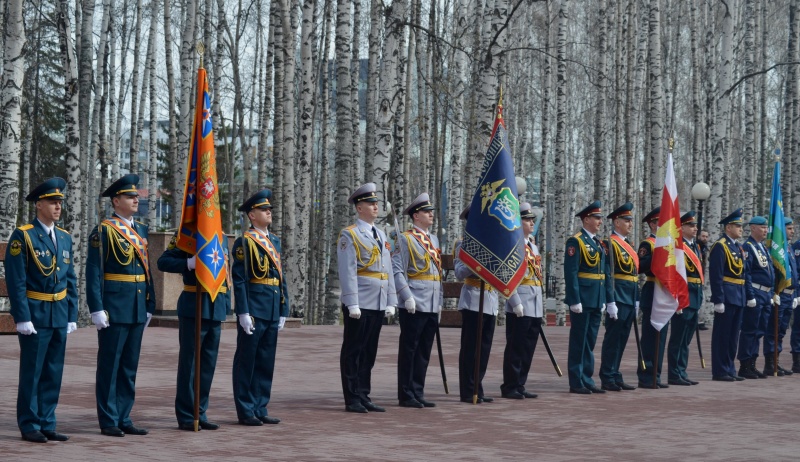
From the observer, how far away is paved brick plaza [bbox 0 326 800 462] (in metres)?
8.18

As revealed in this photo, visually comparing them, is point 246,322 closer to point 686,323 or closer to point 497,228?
point 497,228

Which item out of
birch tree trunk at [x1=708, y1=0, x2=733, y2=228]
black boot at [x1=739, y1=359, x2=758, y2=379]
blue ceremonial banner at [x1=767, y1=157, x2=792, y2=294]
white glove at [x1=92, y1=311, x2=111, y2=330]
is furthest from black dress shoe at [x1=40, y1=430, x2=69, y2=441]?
birch tree trunk at [x1=708, y1=0, x2=733, y2=228]

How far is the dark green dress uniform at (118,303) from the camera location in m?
8.86

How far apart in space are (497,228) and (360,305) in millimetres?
1885

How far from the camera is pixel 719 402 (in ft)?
38.9

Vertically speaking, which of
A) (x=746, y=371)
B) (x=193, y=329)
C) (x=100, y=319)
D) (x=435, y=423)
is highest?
(x=100, y=319)

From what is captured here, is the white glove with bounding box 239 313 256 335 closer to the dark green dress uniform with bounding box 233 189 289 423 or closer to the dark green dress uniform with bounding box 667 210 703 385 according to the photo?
the dark green dress uniform with bounding box 233 189 289 423

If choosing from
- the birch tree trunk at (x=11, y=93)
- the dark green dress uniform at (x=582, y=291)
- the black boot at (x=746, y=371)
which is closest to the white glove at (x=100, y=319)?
the dark green dress uniform at (x=582, y=291)

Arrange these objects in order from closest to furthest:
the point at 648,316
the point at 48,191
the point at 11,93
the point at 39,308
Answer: the point at 39,308
the point at 48,191
the point at 648,316
the point at 11,93

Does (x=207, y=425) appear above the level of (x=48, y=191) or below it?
below

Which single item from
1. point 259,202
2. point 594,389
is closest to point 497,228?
point 594,389

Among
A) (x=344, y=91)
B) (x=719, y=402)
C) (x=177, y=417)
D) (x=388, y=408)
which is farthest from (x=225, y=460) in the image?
(x=344, y=91)

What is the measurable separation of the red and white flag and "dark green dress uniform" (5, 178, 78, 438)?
7.22 meters

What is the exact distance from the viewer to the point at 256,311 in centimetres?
972
